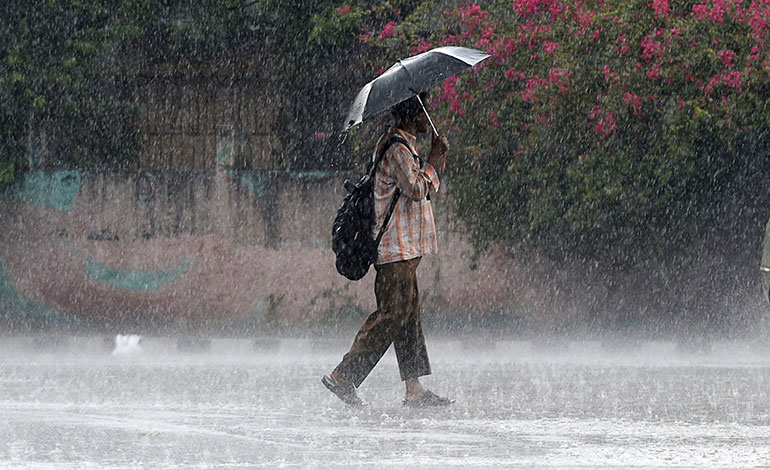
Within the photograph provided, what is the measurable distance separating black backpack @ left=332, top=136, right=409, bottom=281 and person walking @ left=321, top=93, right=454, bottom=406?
42 mm

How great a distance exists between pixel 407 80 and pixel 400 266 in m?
1.16

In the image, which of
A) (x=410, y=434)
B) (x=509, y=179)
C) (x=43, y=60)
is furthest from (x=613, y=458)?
(x=43, y=60)

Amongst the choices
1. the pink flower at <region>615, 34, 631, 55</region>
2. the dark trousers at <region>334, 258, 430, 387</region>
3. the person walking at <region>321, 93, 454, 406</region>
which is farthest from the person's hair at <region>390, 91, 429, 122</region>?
the pink flower at <region>615, 34, 631, 55</region>

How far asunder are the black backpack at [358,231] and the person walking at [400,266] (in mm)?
42

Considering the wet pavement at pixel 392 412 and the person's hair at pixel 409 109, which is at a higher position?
the person's hair at pixel 409 109

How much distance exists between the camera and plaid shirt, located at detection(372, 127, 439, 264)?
952 centimetres

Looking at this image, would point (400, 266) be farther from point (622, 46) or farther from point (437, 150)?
point (622, 46)

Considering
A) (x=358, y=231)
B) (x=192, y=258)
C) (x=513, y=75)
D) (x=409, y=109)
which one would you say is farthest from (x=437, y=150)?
(x=192, y=258)

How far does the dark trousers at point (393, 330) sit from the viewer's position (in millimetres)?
9625

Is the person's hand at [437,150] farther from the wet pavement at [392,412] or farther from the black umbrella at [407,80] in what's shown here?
the wet pavement at [392,412]

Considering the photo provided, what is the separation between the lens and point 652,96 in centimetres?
1498

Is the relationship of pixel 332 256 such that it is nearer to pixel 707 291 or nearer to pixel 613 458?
pixel 707 291

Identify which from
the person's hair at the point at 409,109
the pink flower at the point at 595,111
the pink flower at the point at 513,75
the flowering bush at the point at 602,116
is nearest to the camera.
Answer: the person's hair at the point at 409,109

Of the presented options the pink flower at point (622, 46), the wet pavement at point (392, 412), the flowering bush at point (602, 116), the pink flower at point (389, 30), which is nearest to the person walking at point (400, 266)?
the wet pavement at point (392, 412)
